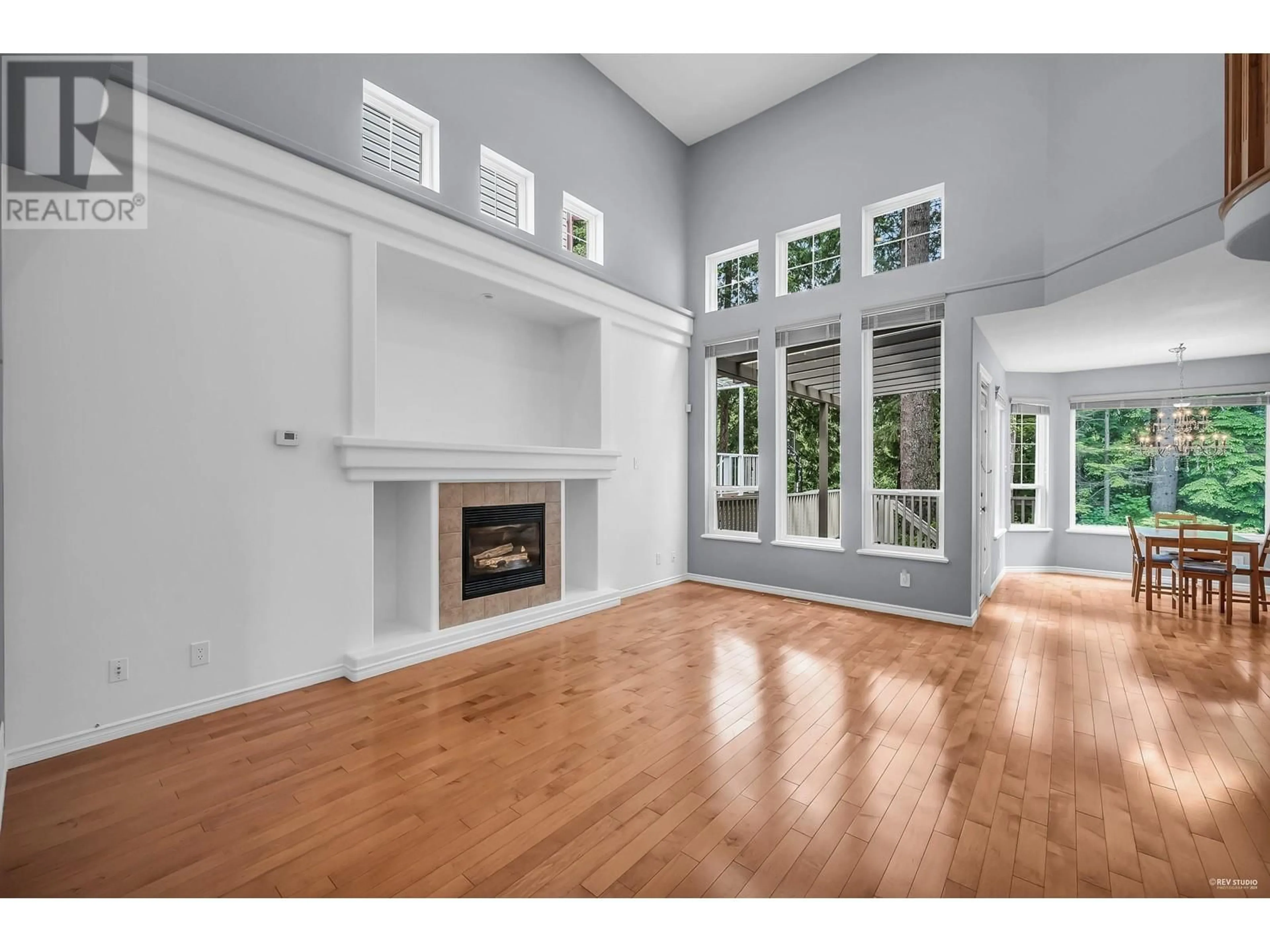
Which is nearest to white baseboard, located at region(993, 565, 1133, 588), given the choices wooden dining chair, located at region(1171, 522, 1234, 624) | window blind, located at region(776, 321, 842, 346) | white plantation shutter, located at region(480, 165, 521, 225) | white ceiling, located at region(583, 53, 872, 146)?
wooden dining chair, located at region(1171, 522, 1234, 624)

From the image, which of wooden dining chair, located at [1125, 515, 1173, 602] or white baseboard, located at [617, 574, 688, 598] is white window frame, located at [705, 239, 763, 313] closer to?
white baseboard, located at [617, 574, 688, 598]

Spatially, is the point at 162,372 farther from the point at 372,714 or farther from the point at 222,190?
the point at 372,714

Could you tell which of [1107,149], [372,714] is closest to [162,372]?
[372,714]

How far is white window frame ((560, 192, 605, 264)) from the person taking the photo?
5707 mm

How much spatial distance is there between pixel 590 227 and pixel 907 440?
4.09 metres

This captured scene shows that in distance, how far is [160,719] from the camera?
2965 millimetres

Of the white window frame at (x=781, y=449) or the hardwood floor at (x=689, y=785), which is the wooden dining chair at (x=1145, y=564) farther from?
the white window frame at (x=781, y=449)

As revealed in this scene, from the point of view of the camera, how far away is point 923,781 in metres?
2.43

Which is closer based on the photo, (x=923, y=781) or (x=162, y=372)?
(x=923, y=781)

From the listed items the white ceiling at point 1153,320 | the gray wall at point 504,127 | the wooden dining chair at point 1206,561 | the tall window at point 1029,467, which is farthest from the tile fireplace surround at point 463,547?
the tall window at point 1029,467

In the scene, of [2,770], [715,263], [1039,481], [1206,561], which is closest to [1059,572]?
[1039,481]

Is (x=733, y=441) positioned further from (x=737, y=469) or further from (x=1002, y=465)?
(x=1002, y=465)

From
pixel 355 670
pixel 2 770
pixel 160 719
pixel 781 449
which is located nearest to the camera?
pixel 2 770

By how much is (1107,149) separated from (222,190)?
5.98 m
